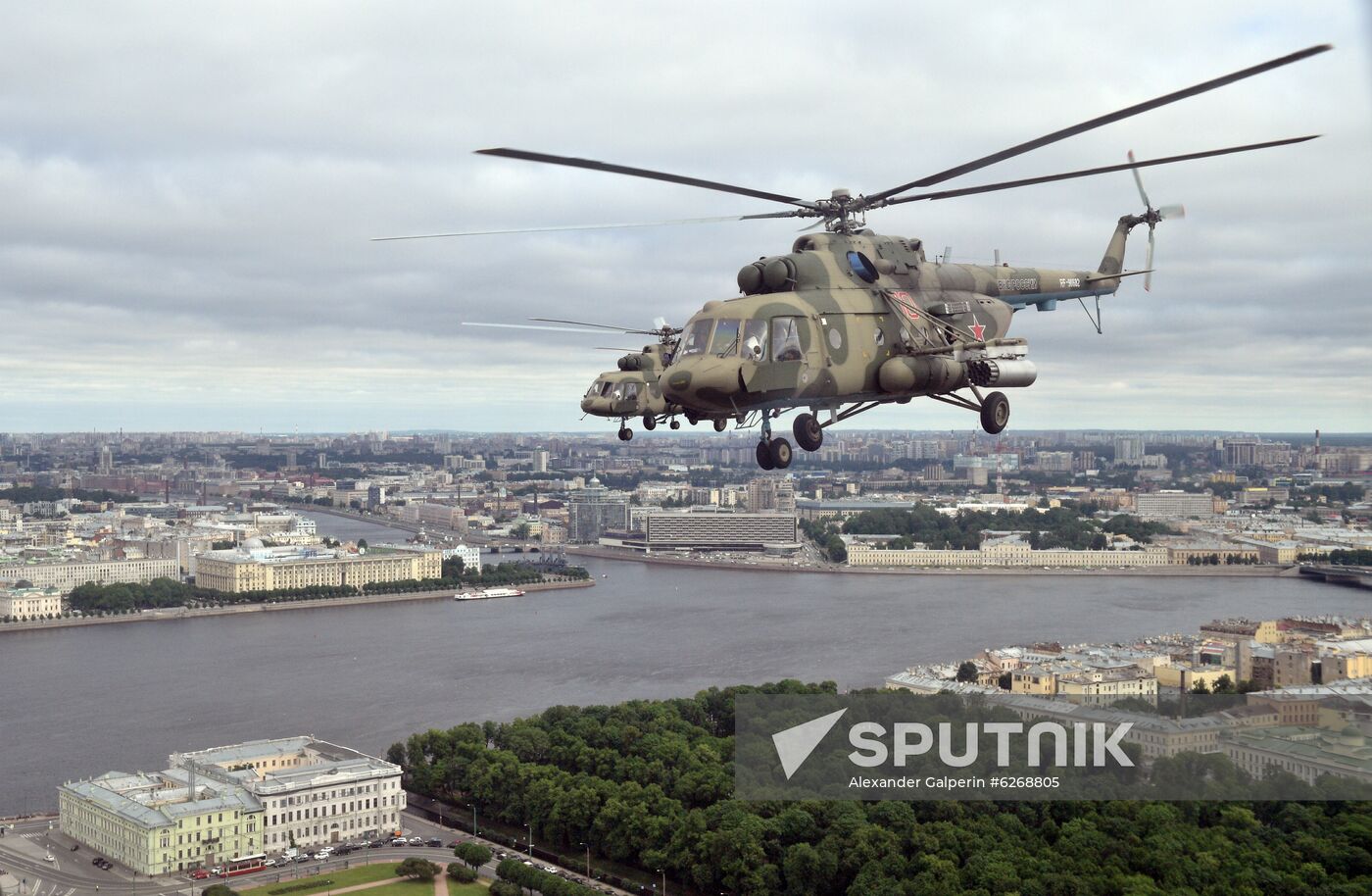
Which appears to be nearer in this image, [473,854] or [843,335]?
[843,335]

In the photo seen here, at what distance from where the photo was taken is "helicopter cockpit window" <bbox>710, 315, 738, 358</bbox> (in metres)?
3.03

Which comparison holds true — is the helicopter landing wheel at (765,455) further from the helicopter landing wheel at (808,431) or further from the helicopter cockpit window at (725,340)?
the helicopter cockpit window at (725,340)

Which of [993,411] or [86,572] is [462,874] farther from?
[86,572]

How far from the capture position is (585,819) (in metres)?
9.63

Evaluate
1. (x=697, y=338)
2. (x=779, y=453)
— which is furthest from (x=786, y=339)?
(x=779, y=453)

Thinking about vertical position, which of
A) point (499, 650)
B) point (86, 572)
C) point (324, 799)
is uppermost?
point (86, 572)

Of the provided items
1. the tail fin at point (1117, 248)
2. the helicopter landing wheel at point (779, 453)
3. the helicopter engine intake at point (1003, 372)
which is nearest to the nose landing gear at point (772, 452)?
the helicopter landing wheel at point (779, 453)

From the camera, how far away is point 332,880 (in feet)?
30.2

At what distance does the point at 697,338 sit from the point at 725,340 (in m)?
0.06

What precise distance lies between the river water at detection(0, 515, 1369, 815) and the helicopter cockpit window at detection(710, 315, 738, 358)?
905 centimetres

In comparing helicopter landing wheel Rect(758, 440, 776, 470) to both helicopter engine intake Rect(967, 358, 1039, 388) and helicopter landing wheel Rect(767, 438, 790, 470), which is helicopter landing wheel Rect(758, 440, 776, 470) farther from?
helicopter engine intake Rect(967, 358, 1039, 388)

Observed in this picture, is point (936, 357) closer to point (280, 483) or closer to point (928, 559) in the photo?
point (928, 559)

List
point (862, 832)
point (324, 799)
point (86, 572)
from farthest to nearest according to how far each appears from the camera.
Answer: point (86, 572) < point (324, 799) < point (862, 832)

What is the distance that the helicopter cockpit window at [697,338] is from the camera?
10.0 feet
